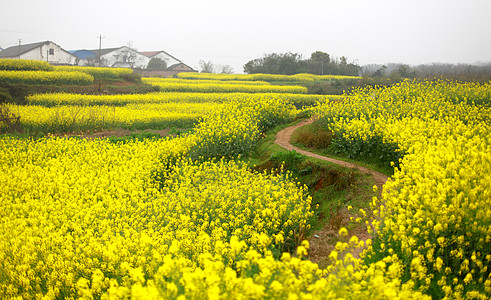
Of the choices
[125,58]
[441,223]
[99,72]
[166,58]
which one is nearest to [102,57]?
[125,58]

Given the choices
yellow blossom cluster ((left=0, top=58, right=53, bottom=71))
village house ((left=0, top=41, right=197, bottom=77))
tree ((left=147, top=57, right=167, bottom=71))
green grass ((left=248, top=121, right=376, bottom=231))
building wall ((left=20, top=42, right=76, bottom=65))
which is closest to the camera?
green grass ((left=248, top=121, right=376, bottom=231))

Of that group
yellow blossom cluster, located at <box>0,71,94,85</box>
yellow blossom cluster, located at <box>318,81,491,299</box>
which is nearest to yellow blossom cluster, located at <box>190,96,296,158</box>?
yellow blossom cluster, located at <box>318,81,491,299</box>

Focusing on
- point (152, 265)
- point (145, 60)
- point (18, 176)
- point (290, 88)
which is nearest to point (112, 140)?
point (18, 176)

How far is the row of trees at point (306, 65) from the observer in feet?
187

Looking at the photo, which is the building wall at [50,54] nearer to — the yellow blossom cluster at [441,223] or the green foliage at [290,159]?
the green foliage at [290,159]

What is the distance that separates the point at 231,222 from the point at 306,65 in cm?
5475

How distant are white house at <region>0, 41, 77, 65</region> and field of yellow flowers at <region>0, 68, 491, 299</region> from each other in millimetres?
47068

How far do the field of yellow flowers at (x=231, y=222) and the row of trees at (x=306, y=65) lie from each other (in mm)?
44497

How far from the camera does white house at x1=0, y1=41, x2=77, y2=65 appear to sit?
171ft

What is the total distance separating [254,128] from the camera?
46.2 ft

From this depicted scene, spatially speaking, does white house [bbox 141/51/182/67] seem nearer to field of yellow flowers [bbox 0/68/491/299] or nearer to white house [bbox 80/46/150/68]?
white house [bbox 80/46/150/68]

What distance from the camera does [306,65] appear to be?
5838cm

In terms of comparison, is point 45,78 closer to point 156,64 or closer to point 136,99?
point 136,99

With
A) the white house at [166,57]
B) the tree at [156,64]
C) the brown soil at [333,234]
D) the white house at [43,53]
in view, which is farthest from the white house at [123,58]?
the brown soil at [333,234]
